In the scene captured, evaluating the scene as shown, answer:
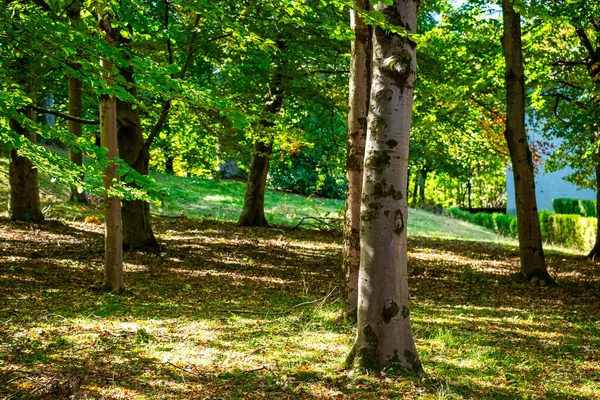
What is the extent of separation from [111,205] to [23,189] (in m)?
7.74

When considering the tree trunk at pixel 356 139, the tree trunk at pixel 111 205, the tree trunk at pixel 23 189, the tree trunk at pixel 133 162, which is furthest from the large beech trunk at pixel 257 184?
the tree trunk at pixel 356 139

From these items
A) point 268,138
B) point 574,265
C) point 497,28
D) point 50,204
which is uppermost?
point 497,28

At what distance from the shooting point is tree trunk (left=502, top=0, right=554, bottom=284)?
11078mm

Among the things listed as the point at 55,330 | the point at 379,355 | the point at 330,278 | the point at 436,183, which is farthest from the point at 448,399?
the point at 436,183

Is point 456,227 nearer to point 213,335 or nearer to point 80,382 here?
point 213,335

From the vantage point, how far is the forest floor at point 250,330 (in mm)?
4531

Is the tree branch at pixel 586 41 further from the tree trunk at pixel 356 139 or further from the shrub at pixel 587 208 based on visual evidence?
the shrub at pixel 587 208

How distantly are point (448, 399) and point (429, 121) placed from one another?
11251 millimetres

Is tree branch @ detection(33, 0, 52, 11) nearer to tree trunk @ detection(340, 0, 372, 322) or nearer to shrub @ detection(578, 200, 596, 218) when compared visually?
tree trunk @ detection(340, 0, 372, 322)

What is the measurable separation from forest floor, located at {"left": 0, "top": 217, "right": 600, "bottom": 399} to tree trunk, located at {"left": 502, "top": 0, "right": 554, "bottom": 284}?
0.61 metres

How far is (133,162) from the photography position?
11.5m

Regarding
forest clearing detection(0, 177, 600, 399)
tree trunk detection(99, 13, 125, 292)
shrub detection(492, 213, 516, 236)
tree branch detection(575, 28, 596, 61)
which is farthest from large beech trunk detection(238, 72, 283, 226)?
shrub detection(492, 213, 516, 236)

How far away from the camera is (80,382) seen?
436cm

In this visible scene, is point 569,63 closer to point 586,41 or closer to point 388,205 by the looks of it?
point 586,41
